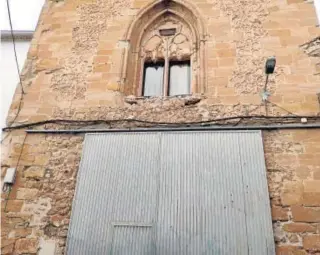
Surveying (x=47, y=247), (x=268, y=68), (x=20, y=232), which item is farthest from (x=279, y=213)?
(x=20, y=232)

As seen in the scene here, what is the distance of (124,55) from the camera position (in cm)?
584

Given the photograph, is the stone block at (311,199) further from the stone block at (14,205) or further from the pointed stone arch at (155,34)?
the stone block at (14,205)

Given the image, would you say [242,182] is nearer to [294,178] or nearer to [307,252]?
[294,178]

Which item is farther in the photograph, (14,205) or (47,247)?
(14,205)

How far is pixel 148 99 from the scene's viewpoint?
213 inches

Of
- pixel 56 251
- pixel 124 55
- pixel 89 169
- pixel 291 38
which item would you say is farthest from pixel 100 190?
pixel 291 38

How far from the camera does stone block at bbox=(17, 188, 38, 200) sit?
4.70 meters

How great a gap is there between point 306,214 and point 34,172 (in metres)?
3.81

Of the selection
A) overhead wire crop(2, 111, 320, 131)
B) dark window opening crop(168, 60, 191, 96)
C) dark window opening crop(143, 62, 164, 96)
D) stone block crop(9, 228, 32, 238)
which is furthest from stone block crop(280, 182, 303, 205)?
stone block crop(9, 228, 32, 238)

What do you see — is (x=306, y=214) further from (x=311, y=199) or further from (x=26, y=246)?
(x=26, y=246)

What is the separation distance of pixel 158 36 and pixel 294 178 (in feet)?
11.8

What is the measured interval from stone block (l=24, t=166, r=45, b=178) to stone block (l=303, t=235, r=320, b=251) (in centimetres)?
368

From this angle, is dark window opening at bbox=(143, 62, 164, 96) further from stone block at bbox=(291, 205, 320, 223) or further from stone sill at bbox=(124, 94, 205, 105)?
stone block at bbox=(291, 205, 320, 223)

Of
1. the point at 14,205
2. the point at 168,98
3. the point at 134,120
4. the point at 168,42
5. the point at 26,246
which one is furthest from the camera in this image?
the point at 168,42
